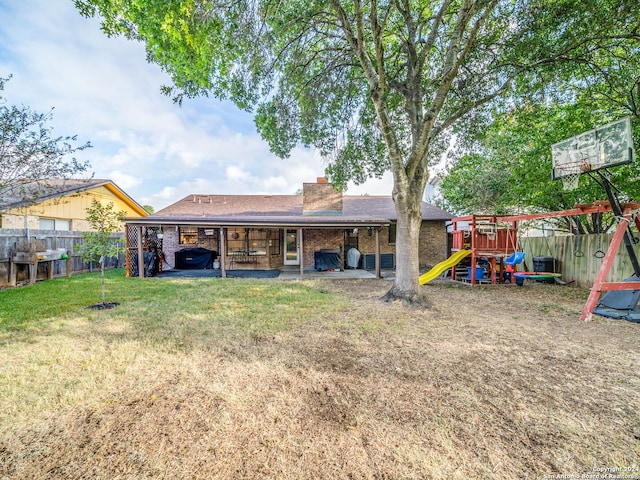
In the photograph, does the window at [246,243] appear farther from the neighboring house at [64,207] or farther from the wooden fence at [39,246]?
the neighboring house at [64,207]

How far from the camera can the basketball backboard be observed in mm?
6004

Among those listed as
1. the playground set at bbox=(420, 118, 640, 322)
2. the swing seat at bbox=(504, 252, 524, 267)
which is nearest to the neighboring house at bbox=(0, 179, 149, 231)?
the playground set at bbox=(420, 118, 640, 322)

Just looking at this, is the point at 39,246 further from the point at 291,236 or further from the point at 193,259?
the point at 291,236

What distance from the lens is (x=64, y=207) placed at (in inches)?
553

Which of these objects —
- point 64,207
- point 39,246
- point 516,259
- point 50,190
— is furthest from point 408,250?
point 64,207

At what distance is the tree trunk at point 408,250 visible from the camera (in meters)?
6.98

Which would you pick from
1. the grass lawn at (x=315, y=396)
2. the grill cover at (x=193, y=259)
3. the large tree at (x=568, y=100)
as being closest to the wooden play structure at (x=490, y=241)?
the large tree at (x=568, y=100)

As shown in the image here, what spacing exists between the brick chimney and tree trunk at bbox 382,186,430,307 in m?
8.35

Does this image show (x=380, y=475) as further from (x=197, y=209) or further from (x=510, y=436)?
(x=197, y=209)

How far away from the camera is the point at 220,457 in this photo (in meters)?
2.06

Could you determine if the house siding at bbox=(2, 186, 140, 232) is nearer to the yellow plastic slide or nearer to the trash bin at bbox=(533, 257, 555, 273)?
the yellow plastic slide

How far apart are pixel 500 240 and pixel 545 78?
17.2ft

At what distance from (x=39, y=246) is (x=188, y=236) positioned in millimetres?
5756

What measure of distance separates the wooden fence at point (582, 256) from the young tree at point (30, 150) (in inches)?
588
